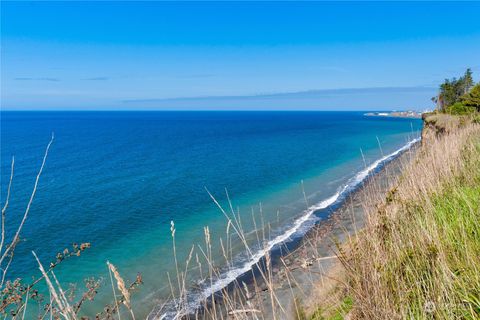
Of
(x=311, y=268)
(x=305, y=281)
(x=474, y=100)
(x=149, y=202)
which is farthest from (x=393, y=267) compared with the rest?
(x=474, y=100)

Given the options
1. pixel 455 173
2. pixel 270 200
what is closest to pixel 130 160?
pixel 270 200

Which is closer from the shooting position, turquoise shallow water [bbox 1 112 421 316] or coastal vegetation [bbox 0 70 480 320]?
coastal vegetation [bbox 0 70 480 320]

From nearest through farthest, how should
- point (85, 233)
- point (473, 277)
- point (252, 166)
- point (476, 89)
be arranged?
point (473, 277) → point (85, 233) → point (476, 89) → point (252, 166)

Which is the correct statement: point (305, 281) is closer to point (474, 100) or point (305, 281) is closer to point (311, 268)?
point (311, 268)

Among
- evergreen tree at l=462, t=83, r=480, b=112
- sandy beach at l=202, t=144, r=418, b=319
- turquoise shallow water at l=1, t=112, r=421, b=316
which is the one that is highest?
evergreen tree at l=462, t=83, r=480, b=112

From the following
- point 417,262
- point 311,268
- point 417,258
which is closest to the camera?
point 417,262

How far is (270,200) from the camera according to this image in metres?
26.5

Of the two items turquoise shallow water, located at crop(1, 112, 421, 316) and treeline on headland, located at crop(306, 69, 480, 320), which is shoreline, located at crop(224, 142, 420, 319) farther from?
turquoise shallow water, located at crop(1, 112, 421, 316)

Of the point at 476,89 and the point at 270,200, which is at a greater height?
Result: the point at 476,89

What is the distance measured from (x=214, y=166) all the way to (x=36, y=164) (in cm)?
2462

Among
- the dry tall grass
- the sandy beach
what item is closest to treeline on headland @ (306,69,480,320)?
the dry tall grass

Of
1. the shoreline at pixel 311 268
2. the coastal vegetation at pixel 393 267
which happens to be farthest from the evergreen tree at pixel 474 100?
the coastal vegetation at pixel 393 267

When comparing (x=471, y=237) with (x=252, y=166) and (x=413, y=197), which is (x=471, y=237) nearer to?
(x=413, y=197)

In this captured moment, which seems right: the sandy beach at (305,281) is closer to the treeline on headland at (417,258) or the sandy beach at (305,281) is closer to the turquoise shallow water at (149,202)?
the treeline on headland at (417,258)
